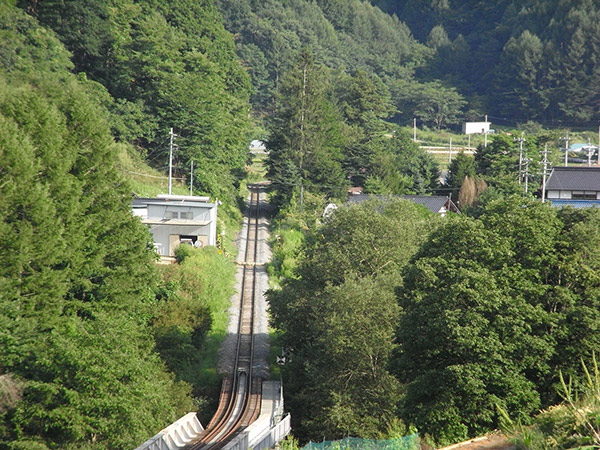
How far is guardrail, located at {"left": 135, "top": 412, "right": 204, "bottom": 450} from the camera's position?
19.5 m

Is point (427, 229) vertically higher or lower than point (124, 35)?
lower

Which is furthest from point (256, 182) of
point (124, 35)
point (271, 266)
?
point (271, 266)

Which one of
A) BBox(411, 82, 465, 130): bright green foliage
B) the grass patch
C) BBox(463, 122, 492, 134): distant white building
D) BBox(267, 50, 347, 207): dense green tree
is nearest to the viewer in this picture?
the grass patch

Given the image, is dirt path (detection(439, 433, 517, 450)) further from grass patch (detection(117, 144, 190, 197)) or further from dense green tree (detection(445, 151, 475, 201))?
dense green tree (detection(445, 151, 475, 201))

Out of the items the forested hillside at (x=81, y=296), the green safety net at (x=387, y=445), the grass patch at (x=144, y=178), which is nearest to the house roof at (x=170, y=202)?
the forested hillside at (x=81, y=296)

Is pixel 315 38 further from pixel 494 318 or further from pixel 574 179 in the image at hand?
pixel 494 318

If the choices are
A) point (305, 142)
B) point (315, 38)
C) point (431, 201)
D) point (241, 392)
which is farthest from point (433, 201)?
point (315, 38)

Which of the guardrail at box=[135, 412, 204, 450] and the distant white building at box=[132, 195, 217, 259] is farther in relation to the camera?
the distant white building at box=[132, 195, 217, 259]

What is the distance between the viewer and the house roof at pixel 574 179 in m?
49.7

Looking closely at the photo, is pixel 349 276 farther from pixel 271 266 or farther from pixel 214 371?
pixel 271 266

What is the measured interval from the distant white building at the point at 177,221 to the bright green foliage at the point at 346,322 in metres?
10.8

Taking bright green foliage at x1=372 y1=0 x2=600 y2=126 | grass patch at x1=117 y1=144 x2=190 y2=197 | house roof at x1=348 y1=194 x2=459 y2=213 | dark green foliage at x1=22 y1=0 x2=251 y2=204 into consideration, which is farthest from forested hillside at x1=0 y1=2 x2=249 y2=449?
bright green foliage at x1=372 y1=0 x2=600 y2=126

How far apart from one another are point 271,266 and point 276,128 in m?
20.1

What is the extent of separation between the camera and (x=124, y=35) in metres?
57.4
